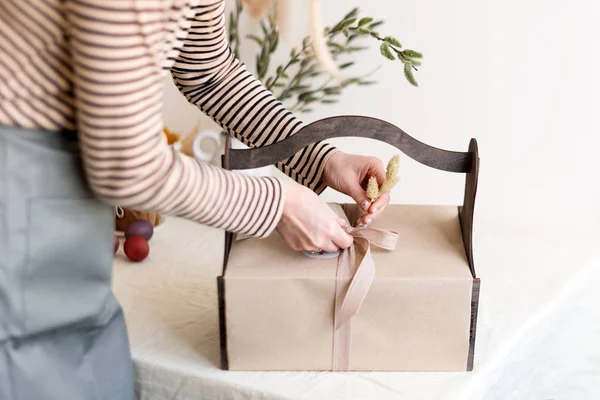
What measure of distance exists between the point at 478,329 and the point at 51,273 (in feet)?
1.71

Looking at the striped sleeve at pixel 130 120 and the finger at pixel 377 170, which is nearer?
the striped sleeve at pixel 130 120

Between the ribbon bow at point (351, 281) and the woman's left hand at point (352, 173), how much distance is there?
5 cm

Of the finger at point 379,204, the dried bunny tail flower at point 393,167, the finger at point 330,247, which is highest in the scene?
the dried bunny tail flower at point 393,167

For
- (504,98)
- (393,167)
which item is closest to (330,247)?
(393,167)

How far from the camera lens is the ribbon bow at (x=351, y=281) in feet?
2.23

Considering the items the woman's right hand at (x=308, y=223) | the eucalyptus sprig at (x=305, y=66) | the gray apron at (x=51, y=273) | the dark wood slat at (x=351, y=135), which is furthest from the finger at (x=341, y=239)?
the eucalyptus sprig at (x=305, y=66)

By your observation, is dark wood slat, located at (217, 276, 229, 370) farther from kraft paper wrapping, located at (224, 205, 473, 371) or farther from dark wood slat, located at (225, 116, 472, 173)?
dark wood slat, located at (225, 116, 472, 173)

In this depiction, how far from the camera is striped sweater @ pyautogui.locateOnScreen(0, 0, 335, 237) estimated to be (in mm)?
460

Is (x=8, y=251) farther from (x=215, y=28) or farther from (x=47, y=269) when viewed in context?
(x=215, y=28)

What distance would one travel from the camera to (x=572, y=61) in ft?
3.61

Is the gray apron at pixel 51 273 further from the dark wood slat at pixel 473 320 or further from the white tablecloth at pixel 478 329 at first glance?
the dark wood slat at pixel 473 320

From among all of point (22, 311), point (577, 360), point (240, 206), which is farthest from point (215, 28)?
point (577, 360)

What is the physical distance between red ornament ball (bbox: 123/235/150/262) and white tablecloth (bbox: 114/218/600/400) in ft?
0.04

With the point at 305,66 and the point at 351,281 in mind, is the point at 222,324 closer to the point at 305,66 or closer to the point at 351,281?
the point at 351,281
